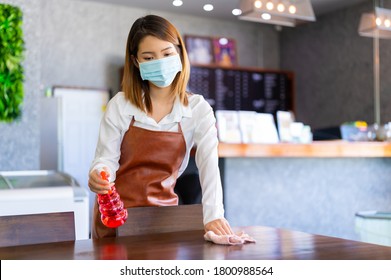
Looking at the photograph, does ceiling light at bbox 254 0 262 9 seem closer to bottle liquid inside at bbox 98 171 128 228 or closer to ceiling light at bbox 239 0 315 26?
ceiling light at bbox 239 0 315 26

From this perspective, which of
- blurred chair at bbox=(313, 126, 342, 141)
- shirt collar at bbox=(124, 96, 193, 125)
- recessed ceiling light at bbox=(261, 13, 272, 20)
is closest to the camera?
shirt collar at bbox=(124, 96, 193, 125)

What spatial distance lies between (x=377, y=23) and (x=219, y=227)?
125 inches

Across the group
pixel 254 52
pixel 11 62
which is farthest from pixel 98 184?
pixel 254 52

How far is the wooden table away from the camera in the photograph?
1.09 meters

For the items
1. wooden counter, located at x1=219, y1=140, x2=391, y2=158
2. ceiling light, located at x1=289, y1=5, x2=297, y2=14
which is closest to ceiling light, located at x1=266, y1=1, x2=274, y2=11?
ceiling light, located at x1=289, y1=5, x2=297, y2=14

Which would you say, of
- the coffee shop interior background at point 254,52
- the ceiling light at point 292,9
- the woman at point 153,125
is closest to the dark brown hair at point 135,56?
the woman at point 153,125

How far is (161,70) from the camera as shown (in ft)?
5.00

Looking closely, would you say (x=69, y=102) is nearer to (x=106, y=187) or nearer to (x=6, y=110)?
(x=6, y=110)

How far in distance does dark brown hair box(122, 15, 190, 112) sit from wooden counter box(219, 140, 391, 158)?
1.29 m

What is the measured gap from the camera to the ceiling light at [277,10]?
3312 millimetres

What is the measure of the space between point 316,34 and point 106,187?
5138 millimetres
